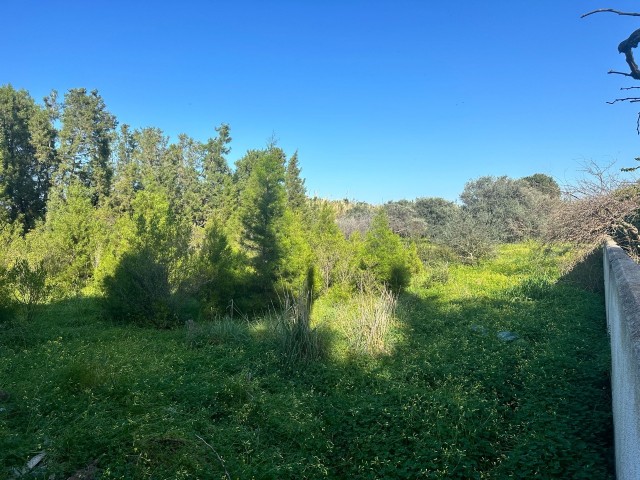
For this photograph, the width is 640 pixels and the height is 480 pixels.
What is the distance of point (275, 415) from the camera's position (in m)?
3.91

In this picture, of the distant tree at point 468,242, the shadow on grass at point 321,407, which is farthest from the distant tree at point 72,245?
the distant tree at point 468,242

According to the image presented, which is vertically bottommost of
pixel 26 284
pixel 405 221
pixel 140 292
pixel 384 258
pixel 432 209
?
pixel 140 292

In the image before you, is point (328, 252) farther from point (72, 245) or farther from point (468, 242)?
point (72, 245)

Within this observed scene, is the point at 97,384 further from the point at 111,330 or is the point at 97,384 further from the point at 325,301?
the point at 325,301

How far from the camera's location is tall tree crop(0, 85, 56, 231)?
2112cm

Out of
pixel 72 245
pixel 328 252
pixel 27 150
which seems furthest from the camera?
pixel 27 150

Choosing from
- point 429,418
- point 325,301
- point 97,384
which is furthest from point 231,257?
point 429,418

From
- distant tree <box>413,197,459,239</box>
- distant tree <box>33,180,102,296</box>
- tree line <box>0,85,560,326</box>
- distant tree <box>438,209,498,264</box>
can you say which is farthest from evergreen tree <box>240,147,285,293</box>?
distant tree <box>413,197,459,239</box>

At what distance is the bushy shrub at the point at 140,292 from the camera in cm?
838

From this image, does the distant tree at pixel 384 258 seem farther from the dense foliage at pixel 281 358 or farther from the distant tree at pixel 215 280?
the distant tree at pixel 215 280

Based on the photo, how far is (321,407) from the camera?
163 inches

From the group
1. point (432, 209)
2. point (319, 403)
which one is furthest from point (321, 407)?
point (432, 209)

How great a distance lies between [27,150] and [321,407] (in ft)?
81.6

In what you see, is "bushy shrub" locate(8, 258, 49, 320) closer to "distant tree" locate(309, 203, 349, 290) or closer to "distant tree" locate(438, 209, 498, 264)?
"distant tree" locate(309, 203, 349, 290)
